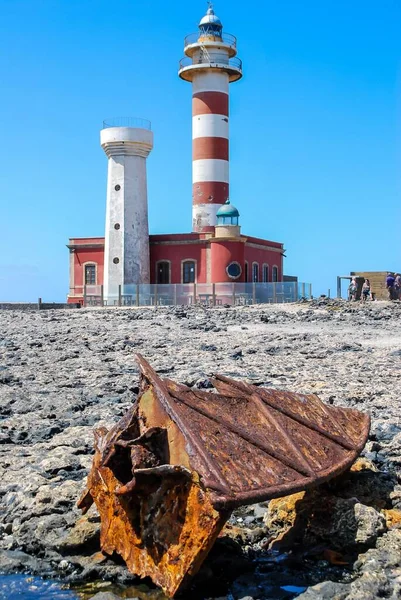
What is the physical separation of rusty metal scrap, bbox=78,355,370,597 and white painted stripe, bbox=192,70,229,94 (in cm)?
3667

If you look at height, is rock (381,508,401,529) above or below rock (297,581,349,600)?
above

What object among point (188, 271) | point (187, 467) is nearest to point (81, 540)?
point (187, 467)

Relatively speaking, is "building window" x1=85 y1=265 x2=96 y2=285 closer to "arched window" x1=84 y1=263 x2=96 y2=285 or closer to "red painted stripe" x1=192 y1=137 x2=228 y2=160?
"arched window" x1=84 y1=263 x2=96 y2=285

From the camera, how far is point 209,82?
39594 mm

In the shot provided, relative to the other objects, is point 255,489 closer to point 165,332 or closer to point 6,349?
point 6,349

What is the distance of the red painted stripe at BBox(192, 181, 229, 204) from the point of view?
38.8 metres

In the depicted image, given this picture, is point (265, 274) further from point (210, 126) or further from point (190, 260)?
point (210, 126)

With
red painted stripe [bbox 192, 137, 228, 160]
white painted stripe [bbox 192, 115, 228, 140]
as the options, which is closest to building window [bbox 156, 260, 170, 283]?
red painted stripe [bbox 192, 137, 228, 160]

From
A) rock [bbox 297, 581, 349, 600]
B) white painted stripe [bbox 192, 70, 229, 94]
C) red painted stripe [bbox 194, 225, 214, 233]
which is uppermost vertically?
white painted stripe [bbox 192, 70, 229, 94]

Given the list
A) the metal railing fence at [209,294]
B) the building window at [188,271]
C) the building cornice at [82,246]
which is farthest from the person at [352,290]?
the building cornice at [82,246]

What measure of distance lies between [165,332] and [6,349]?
3.98 meters

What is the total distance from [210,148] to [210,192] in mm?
2245

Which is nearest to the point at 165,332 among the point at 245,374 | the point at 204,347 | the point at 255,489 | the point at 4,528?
the point at 204,347

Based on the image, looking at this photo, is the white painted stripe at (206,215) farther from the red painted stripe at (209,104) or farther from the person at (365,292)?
the person at (365,292)
